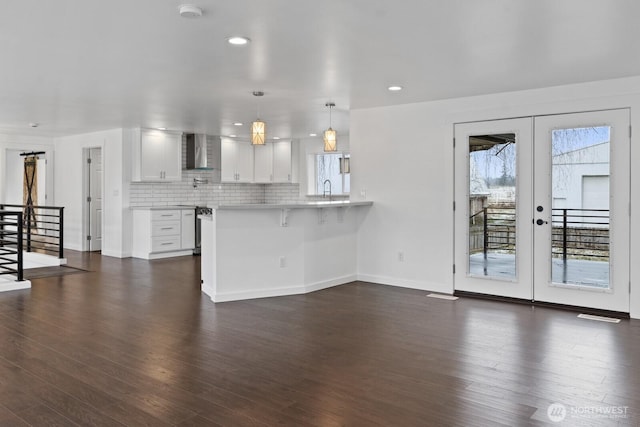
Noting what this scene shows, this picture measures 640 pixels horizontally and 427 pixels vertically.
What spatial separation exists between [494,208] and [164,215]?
582cm

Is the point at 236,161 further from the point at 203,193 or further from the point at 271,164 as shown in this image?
the point at 203,193

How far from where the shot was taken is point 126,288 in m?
6.07

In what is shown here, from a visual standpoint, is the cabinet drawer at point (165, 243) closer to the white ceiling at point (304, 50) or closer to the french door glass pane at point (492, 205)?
the white ceiling at point (304, 50)

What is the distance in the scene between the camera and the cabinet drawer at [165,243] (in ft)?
28.7

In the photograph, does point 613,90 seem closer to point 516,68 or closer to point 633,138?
point 633,138

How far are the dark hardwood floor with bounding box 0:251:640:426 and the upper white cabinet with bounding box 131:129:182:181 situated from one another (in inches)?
149

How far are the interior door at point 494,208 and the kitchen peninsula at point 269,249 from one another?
4.63 ft

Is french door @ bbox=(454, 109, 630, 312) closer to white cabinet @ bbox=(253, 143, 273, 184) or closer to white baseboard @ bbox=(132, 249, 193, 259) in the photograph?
white baseboard @ bbox=(132, 249, 193, 259)

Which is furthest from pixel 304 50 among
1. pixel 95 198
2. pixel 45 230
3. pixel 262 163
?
pixel 45 230

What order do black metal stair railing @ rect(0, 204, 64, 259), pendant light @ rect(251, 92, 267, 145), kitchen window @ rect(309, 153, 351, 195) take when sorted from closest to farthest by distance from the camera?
pendant light @ rect(251, 92, 267, 145) < black metal stair railing @ rect(0, 204, 64, 259) < kitchen window @ rect(309, 153, 351, 195)

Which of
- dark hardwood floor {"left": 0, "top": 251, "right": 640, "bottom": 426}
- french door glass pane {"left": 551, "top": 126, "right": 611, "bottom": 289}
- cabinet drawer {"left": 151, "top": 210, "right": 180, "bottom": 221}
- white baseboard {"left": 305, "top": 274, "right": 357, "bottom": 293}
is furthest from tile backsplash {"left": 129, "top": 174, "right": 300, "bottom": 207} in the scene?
french door glass pane {"left": 551, "top": 126, "right": 611, "bottom": 289}

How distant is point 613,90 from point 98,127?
7.84 m

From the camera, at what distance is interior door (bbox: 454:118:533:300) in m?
5.36
